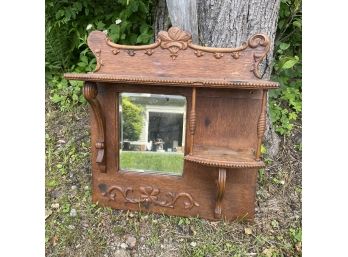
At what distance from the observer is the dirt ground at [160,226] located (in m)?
1.58

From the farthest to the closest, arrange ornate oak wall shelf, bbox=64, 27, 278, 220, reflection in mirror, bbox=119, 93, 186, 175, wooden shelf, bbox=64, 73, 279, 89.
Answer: reflection in mirror, bbox=119, 93, 186, 175 → ornate oak wall shelf, bbox=64, 27, 278, 220 → wooden shelf, bbox=64, 73, 279, 89

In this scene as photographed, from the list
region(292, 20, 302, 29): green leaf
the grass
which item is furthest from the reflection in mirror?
region(292, 20, 302, 29): green leaf

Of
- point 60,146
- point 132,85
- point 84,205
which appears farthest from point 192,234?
point 60,146

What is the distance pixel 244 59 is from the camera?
1.47 metres

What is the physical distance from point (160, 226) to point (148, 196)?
165 mm

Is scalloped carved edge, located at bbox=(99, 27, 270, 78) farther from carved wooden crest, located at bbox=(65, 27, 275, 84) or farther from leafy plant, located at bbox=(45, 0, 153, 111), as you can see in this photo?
leafy plant, located at bbox=(45, 0, 153, 111)

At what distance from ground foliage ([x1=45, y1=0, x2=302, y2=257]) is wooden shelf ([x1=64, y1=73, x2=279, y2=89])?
66cm

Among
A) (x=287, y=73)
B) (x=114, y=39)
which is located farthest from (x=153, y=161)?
(x=287, y=73)

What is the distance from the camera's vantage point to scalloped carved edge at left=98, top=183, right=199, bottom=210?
1.68m

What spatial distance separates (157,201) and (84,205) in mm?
410

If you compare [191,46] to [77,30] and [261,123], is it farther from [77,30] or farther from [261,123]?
[77,30]

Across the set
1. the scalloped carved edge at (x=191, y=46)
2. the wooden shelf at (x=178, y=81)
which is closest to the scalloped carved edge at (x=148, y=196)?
the wooden shelf at (x=178, y=81)

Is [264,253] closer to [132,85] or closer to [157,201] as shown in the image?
[157,201]

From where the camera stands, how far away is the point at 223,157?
1.49 metres
